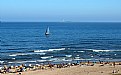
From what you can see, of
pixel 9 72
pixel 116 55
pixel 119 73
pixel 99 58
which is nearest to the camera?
pixel 119 73

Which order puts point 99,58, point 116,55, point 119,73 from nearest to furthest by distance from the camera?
point 119,73 → point 99,58 → point 116,55

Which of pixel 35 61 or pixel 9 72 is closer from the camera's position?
pixel 9 72

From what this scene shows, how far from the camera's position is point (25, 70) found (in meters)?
43.1

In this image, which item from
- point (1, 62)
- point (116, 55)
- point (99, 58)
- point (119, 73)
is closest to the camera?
point (119, 73)

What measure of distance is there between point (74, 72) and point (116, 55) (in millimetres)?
26667

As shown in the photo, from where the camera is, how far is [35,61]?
54.4 m

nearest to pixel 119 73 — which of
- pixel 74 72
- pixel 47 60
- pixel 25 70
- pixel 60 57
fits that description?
pixel 74 72

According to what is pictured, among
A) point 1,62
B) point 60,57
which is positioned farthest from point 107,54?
point 1,62

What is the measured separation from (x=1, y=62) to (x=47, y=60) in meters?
7.58

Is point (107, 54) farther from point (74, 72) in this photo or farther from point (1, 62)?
point (74, 72)

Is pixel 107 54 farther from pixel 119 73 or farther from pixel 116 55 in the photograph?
pixel 119 73

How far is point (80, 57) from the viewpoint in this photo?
60594 millimetres

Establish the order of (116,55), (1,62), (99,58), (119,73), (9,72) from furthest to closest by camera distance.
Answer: (116,55), (99,58), (1,62), (9,72), (119,73)

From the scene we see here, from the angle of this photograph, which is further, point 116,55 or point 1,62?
point 116,55
